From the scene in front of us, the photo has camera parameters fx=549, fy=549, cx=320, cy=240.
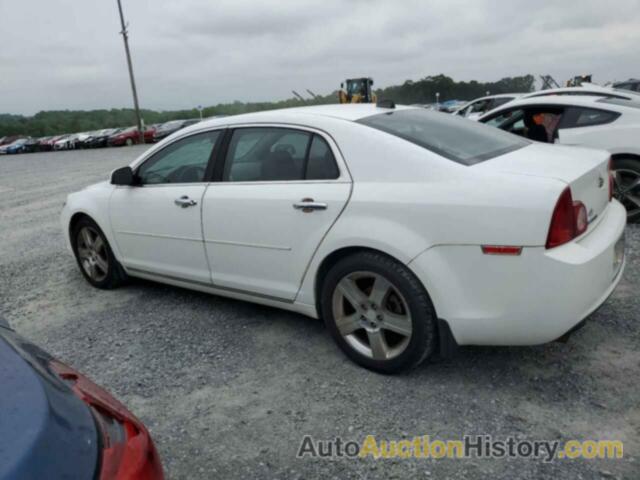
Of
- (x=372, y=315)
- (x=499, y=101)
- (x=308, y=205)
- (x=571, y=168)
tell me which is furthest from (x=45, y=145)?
(x=571, y=168)

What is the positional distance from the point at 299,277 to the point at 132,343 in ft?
4.62

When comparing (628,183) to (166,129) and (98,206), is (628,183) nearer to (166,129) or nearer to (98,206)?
(98,206)

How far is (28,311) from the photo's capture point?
474 cm

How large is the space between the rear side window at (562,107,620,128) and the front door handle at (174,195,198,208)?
452 centimetres

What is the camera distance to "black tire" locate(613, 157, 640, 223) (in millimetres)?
5742

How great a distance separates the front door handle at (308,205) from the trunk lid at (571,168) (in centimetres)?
89

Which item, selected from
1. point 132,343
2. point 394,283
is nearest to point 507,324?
point 394,283

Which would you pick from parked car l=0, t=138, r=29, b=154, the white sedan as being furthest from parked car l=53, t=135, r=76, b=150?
the white sedan

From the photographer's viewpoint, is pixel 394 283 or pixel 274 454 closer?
pixel 274 454

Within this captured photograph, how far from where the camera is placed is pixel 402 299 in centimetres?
297

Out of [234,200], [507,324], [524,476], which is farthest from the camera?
[234,200]

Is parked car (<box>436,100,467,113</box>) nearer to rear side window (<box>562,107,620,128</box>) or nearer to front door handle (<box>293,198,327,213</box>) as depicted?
rear side window (<box>562,107,620,128</box>)

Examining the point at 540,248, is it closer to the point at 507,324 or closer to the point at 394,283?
the point at 507,324

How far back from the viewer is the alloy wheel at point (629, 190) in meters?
5.76
